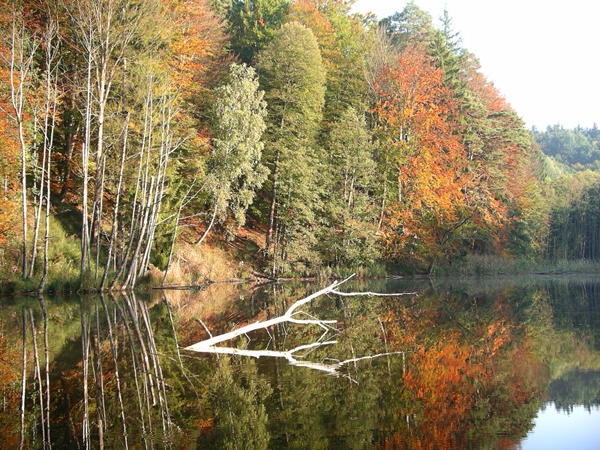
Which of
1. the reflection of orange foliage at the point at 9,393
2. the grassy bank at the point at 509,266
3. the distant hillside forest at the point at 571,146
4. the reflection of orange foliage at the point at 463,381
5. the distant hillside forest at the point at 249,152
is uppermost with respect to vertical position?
the distant hillside forest at the point at 571,146

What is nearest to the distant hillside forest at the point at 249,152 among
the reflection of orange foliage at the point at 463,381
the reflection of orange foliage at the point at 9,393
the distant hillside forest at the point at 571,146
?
the reflection of orange foliage at the point at 9,393

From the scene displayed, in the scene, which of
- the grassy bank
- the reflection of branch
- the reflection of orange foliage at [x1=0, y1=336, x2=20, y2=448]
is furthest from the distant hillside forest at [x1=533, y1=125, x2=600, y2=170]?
the reflection of orange foliage at [x1=0, y1=336, x2=20, y2=448]

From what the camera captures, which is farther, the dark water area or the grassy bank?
the grassy bank

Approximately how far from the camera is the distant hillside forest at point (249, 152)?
1778 centimetres

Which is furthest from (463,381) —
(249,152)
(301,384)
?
(249,152)

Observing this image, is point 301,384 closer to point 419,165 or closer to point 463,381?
point 463,381

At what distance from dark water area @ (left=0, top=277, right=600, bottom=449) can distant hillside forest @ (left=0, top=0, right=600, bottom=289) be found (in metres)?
8.12

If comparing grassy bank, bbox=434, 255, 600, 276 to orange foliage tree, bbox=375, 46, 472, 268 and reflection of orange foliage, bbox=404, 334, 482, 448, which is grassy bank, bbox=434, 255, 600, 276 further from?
reflection of orange foliage, bbox=404, 334, 482, 448

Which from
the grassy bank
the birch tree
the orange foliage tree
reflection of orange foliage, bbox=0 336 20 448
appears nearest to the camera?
reflection of orange foliage, bbox=0 336 20 448

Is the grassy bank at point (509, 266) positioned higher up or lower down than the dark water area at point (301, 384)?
lower down

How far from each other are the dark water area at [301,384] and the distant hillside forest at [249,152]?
26.7ft

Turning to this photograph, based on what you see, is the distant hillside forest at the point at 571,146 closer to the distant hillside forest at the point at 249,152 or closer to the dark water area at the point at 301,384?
the distant hillside forest at the point at 249,152

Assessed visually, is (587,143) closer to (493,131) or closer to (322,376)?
(493,131)

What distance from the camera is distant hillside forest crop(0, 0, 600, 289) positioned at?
1778cm
